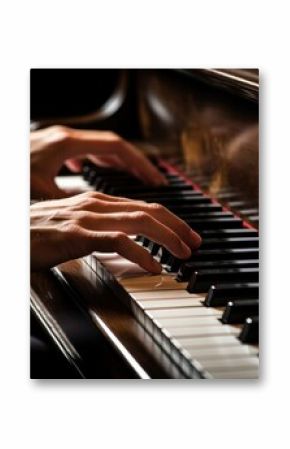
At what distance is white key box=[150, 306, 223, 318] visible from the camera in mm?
1282

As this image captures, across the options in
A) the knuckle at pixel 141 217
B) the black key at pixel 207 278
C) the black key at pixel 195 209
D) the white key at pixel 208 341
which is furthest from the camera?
the black key at pixel 195 209

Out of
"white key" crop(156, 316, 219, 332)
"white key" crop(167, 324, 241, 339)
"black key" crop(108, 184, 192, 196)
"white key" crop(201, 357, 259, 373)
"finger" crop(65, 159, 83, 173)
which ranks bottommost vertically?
"white key" crop(201, 357, 259, 373)

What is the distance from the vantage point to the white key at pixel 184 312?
1282mm

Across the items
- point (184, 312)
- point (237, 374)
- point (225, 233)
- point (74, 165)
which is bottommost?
point (237, 374)

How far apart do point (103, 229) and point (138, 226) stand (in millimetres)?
61

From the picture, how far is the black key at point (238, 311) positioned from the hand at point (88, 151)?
42 cm

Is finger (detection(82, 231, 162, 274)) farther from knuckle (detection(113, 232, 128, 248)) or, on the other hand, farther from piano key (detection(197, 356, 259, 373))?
piano key (detection(197, 356, 259, 373))

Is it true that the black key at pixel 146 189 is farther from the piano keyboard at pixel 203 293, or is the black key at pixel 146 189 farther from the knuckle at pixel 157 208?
the knuckle at pixel 157 208

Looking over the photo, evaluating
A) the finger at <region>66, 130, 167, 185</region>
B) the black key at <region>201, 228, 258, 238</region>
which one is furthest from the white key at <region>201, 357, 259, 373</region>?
the finger at <region>66, 130, 167, 185</region>

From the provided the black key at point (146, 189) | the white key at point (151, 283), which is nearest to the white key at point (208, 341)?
the white key at point (151, 283)

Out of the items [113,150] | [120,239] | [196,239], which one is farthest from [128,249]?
[113,150]

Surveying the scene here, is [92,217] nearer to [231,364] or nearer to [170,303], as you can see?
[170,303]

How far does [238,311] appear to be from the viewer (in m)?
1.27
